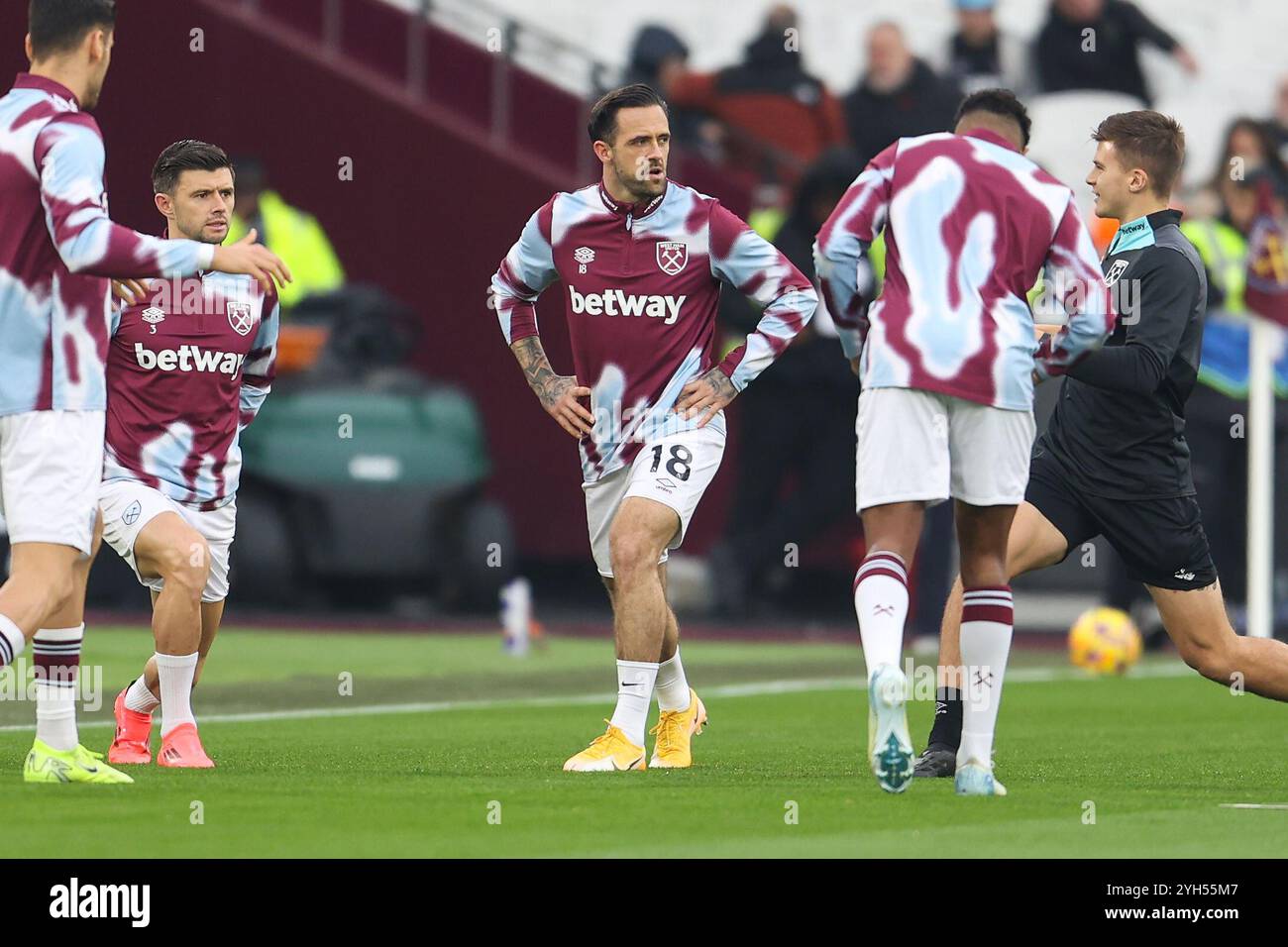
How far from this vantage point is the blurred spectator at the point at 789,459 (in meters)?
19.1

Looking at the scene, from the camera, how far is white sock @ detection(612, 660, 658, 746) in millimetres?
9375

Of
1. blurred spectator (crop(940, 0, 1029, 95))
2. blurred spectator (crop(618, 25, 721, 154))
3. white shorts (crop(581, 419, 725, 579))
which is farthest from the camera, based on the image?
blurred spectator (crop(618, 25, 721, 154))

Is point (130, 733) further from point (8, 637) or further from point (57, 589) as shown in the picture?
point (8, 637)

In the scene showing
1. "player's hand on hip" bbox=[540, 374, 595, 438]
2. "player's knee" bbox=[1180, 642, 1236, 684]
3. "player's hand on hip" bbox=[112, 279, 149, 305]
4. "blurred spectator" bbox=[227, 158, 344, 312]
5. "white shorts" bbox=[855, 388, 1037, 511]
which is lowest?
"player's knee" bbox=[1180, 642, 1236, 684]

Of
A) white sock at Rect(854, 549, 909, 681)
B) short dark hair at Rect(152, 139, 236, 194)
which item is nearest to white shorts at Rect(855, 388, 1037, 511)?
white sock at Rect(854, 549, 909, 681)

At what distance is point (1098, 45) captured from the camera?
2091 cm

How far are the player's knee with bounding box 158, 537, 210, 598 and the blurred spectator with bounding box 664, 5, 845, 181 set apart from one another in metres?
12.3

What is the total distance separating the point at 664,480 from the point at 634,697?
76 centimetres

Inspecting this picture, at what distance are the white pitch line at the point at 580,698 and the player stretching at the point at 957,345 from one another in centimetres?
419

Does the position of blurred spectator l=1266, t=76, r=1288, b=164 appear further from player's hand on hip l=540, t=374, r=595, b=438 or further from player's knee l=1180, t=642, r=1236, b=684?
player's hand on hip l=540, t=374, r=595, b=438

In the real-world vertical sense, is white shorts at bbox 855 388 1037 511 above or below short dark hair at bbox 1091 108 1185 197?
below

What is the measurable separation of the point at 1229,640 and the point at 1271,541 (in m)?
8.56

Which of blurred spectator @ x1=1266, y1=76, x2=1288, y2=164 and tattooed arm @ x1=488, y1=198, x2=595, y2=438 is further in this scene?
blurred spectator @ x1=1266, y1=76, x2=1288, y2=164

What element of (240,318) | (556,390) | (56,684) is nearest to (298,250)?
(240,318)
